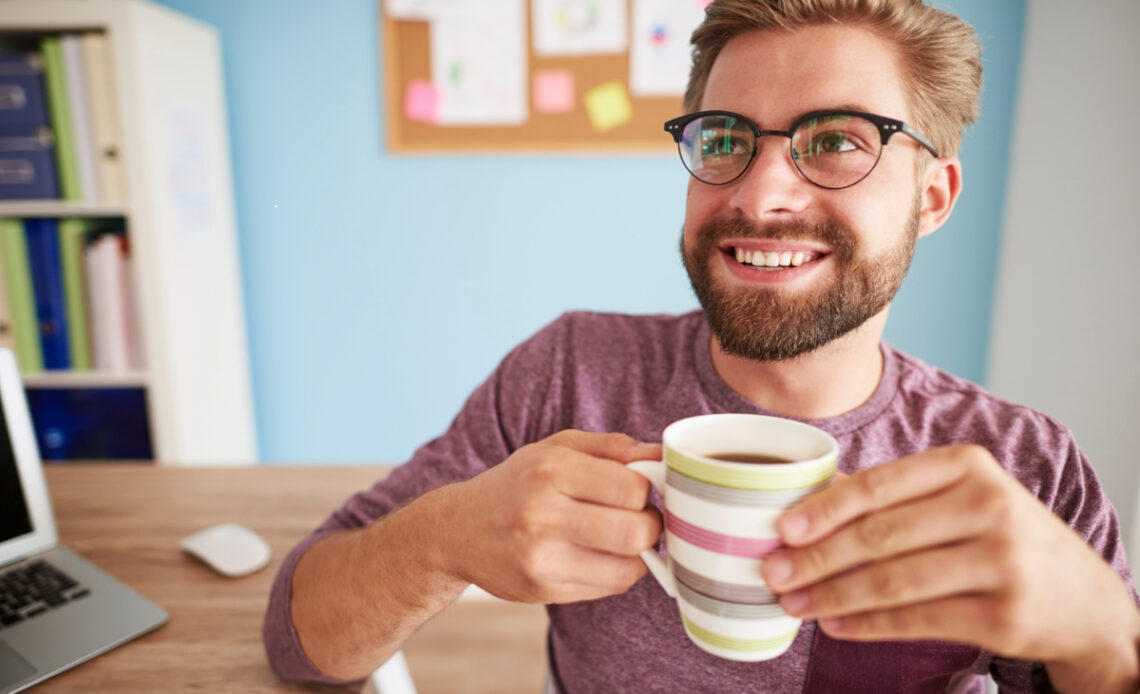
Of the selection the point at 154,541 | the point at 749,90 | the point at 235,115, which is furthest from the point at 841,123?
the point at 235,115

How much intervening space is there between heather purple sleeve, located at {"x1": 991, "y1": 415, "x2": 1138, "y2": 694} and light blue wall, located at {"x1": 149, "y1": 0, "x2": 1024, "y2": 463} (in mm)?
1416

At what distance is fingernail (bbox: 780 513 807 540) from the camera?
439 millimetres

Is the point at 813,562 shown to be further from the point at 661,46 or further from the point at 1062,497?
the point at 661,46

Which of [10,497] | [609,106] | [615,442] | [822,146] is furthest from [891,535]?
[609,106]

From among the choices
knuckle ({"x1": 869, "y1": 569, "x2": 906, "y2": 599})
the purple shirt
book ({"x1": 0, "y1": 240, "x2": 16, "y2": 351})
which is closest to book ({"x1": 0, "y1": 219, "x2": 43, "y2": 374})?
book ({"x1": 0, "y1": 240, "x2": 16, "y2": 351})

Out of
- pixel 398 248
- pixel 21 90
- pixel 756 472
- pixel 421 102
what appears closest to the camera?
pixel 756 472

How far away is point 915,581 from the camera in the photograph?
17.7 inches

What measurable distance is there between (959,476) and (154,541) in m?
1.08

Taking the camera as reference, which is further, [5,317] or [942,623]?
[5,317]

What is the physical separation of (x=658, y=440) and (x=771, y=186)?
1.14ft

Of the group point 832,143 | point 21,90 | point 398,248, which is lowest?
point 398,248

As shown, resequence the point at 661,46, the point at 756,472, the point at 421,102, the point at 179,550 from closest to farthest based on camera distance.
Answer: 1. the point at 756,472
2. the point at 179,550
3. the point at 661,46
4. the point at 421,102

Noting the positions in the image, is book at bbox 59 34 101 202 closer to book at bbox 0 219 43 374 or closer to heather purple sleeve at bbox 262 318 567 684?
book at bbox 0 219 43 374

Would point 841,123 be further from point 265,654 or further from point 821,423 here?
point 265,654
